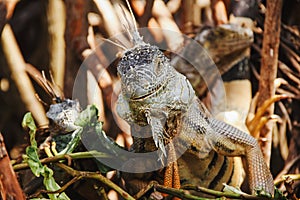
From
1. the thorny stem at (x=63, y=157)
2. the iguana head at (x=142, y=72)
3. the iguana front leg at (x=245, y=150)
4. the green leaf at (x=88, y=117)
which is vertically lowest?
the iguana front leg at (x=245, y=150)

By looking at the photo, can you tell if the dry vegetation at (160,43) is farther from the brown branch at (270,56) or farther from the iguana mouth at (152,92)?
the iguana mouth at (152,92)

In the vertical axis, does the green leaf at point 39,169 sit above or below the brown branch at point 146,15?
below

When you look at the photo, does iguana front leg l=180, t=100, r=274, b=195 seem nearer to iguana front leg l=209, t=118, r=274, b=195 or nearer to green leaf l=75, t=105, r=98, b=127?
iguana front leg l=209, t=118, r=274, b=195

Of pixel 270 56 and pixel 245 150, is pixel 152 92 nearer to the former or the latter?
pixel 245 150

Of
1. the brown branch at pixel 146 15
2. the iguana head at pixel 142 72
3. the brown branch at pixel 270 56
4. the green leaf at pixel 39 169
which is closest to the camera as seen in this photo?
the iguana head at pixel 142 72

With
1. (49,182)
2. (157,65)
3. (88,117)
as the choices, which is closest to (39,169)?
(49,182)

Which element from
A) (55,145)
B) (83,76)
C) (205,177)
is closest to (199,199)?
(205,177)

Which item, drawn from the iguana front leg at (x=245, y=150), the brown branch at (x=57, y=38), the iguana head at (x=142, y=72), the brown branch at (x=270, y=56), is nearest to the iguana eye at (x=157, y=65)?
the iguana head at (x=142, y=72)
